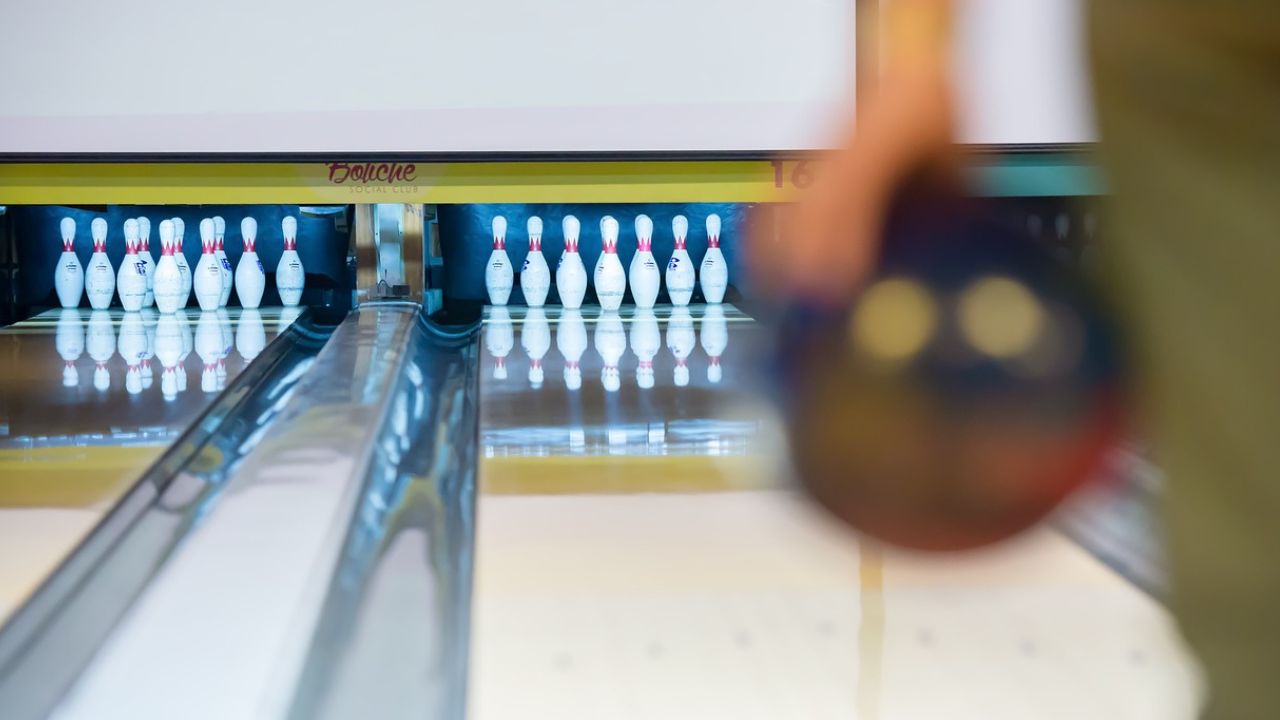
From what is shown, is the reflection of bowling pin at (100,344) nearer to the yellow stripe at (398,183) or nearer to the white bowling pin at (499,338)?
the yellow stripe at (398,183)

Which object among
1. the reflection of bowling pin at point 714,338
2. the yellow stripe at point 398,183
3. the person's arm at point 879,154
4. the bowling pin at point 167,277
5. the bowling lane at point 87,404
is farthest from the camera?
the bowling pin at point 167,277

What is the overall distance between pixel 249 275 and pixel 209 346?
61cm

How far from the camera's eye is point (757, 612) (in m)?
1.00

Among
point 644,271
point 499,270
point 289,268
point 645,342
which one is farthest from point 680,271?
point 289,268

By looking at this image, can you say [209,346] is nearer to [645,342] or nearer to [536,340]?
[536,340]

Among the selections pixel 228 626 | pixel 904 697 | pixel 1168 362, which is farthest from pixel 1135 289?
pixel 228 626

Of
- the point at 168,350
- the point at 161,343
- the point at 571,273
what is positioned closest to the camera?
the point at 168,350

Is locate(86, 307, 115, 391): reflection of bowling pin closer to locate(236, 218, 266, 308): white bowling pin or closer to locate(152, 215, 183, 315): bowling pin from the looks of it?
locate(152, 215, 183, 315): bowling pin

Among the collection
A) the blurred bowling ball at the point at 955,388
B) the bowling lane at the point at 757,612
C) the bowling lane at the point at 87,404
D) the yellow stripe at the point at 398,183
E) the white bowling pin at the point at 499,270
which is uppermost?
the yellow stripe at the point at 398,183

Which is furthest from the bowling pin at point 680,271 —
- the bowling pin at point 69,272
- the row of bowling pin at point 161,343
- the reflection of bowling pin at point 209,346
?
the bowling pin at point 69,272

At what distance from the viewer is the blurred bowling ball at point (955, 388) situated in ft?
1.67

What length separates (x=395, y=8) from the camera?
2.65m

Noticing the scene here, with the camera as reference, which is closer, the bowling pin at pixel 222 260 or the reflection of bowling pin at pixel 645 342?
the reflection of bowling pin at pixel 645 342

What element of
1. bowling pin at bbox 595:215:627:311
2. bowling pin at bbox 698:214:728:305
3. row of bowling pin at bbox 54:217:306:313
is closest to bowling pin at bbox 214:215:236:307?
row of bowling pin at bbox 54:217:306:313
